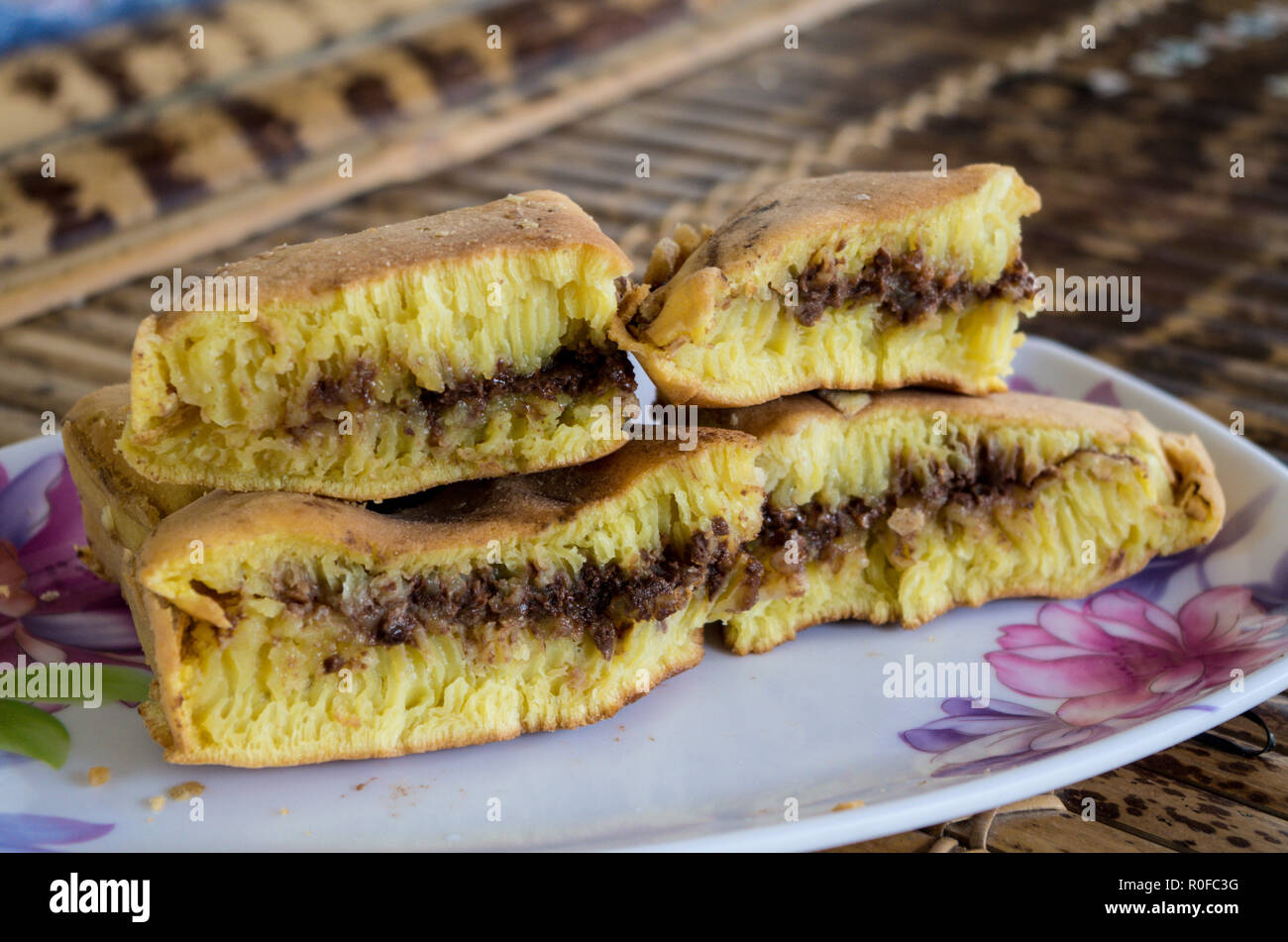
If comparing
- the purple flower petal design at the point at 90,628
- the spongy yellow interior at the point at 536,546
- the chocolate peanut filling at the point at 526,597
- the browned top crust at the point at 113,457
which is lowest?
the purple flower petal design at the point at 90,628

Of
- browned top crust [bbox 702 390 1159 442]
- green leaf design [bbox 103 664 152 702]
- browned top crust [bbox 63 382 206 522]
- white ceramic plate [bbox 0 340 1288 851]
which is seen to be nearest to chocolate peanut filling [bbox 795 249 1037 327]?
browned top crust [bbox 702 390 1159 442]

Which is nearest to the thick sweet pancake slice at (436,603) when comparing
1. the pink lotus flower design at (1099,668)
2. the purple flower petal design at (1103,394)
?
the pink lotus flower design at (1099,668)

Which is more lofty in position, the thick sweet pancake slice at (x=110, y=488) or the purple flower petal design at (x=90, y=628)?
the thick sweet pancake slice at (x=110, y=488)

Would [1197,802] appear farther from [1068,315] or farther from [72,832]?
[1068,315]

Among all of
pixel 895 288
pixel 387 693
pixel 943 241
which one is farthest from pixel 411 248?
pixel 943 241

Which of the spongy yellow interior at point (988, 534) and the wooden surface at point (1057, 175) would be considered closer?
the wooden surface at point (1057, 175)

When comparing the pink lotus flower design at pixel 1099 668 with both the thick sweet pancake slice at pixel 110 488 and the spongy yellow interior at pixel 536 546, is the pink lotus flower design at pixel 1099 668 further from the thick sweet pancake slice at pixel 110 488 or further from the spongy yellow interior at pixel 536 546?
the thick sweet pancake slice at pixel 110 488

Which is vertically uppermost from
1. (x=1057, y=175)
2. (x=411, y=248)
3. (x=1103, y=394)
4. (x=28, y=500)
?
(x=1057, y=175)

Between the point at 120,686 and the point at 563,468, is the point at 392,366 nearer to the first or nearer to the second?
the point at 563,468
